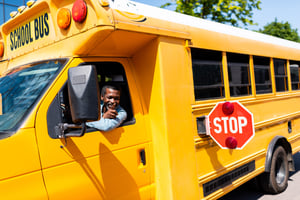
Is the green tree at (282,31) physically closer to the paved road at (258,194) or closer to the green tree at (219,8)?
the green tree at (219,8)

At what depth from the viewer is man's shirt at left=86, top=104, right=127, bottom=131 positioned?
100 inches

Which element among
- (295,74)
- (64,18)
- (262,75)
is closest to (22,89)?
(64,18)

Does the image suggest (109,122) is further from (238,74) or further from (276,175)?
(276,175)

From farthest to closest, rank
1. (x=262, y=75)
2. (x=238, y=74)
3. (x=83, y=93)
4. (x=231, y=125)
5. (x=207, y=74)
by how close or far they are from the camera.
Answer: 1. (x=262, y=75)
2. (x=238, y=74)
3. (x=207, y=74)
4. (x=231, y=125)
5. (x=83, y=93)

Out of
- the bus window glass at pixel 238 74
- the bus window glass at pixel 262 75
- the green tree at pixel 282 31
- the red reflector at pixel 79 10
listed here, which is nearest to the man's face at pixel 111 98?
the red reflector at pixel 79 10

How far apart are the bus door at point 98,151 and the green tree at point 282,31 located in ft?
108

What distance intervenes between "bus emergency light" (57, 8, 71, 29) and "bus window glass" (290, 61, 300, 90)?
15.6 feet

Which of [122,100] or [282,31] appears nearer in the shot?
[122,100]

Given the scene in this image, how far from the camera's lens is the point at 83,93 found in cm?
195

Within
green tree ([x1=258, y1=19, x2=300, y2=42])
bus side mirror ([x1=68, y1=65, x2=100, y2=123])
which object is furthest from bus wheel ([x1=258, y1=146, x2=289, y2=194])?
green tree ([x1=258, y1=19, x2=300, y2=42])

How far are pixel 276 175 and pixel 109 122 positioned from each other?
3.73 m

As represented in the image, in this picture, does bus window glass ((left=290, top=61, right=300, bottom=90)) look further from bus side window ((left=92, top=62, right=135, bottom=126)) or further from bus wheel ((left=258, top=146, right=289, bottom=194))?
bus side window ((left=92, top=62, right=135, bottom=126))

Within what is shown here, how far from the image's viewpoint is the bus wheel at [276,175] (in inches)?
186

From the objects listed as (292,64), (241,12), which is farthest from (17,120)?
(241,12)
